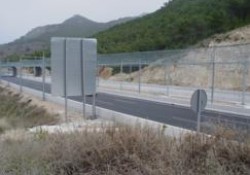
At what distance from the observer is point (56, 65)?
23.5 metres

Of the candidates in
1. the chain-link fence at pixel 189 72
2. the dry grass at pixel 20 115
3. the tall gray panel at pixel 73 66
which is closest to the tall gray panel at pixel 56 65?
the tall gray panel at pixel 73 66

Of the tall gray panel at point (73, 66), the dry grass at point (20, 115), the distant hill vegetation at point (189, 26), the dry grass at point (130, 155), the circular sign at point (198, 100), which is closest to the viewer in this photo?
the dry grass at point (130, 155)

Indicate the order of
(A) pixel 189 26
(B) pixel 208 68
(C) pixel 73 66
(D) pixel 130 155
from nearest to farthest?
(D) pixel 130 155 < (C) pixel 73 66 < (B) pixel 208 68 < (A) pixel 189 26

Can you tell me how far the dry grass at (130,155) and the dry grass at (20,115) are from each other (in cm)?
1619

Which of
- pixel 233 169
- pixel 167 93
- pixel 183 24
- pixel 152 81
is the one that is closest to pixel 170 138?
pixel 233 169

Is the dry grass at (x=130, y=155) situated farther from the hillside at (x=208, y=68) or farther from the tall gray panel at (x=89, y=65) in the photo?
the hillside at (x=208, y=68)

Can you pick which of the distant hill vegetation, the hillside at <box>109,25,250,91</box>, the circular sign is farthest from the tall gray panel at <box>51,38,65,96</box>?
the distant hill vegetation

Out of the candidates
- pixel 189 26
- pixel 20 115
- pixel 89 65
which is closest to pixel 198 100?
pixel 89 65

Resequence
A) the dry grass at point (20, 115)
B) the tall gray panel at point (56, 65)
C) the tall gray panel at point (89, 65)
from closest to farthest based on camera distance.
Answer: the tall gray panel at point (56, 65)
the tall gray panel at point (89, 65)
the dry grass at point (20, 115)

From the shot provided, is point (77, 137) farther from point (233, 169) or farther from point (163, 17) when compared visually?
point (163, 17)

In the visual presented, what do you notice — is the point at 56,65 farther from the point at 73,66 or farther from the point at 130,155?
the point at 130,155

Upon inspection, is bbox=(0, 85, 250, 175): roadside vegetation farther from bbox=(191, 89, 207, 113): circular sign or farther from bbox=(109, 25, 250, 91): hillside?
bbox=(109, 25, 250, 91): hillside

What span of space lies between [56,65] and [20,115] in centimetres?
1654

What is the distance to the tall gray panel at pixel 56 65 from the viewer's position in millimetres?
23219
